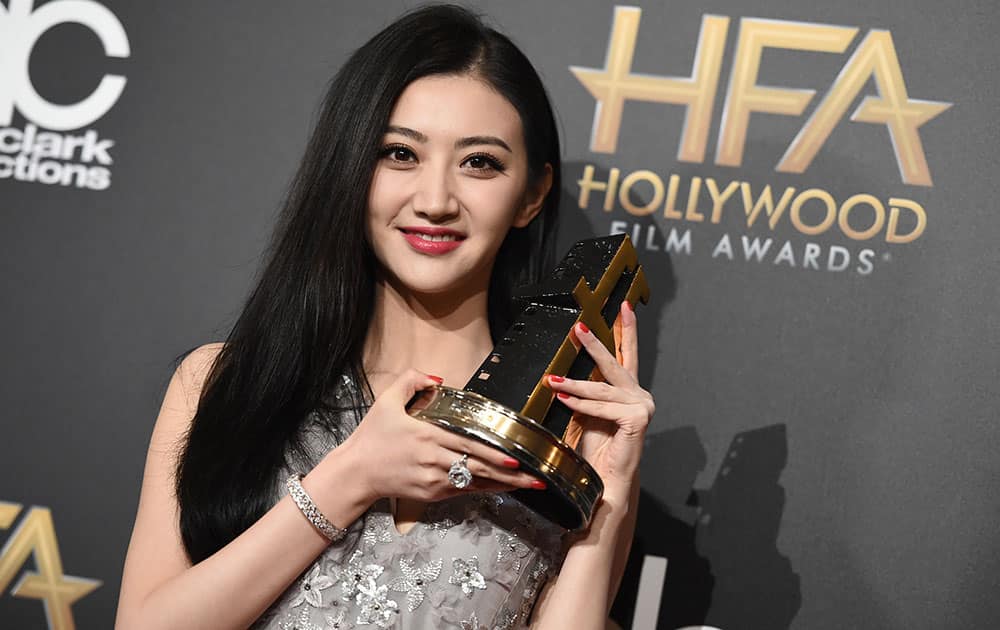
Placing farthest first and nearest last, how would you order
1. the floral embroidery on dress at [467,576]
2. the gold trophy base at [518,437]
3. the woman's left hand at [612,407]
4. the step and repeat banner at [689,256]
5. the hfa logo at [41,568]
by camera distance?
the hfa logo at [41,568] → the step and repeat banner at [689,256] → the floral embroidery on dress at [467,576] → the woman's left hand at [612,407] → the gold trophy base at [518,437]

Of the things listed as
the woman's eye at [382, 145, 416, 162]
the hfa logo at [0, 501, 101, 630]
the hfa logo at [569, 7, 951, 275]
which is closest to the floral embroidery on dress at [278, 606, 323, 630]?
the woman's eye at [382, 145, 416, 162]

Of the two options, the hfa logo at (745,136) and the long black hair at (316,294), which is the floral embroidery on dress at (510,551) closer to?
the long black hair at (316,294)

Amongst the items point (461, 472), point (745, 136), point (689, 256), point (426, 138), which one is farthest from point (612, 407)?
point (745, 136)

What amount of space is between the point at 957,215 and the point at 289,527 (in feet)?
3.96

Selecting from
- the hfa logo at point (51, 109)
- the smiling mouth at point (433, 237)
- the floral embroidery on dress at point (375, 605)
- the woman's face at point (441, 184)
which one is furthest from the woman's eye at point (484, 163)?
the hfa logo at point (51, 109)

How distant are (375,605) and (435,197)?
0.54 meters

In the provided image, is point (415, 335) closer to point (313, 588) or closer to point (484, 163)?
point (484, 163)

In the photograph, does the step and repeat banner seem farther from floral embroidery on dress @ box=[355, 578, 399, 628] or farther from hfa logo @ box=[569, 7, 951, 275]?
floral embroidery on dress @ box=[355, 578, 399, 628]

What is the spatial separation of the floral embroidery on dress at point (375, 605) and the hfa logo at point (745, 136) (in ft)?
2.64

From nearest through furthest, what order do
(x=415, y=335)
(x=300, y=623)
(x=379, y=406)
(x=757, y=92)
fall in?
(x=379, y=406) → (x=300, y=623) → (x=415, y=335) → (x=757, y=92)

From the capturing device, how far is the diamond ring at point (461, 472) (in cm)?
120

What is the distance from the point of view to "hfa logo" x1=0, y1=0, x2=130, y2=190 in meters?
2.02

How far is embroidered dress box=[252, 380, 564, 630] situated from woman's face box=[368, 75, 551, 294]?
0.31 metres

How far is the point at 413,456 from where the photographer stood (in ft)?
4.06
